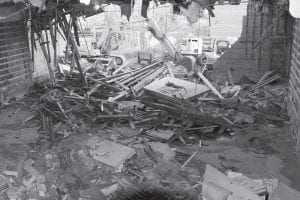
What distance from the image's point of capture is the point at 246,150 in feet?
32.6

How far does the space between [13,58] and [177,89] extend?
7.41m

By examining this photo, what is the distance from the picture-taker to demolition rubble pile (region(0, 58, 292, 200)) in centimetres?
728

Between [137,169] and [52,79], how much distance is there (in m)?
9.12

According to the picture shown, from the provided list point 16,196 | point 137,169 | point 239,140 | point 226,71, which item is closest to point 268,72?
point 226,71

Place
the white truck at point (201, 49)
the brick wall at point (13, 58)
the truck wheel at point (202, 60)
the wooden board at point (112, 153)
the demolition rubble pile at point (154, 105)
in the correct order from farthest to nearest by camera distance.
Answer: the white truck at point (201, 49) → the truck wheel at point (202, 60) → the brick wall at point (13, 58) → the demolition rubble pile at point (154, 105) → the wooden board at point (112, 153)


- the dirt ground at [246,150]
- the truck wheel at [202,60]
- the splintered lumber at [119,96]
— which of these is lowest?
the dirt ground at [246,150]

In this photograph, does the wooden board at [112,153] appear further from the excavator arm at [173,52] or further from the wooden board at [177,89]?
the excavator arm at [173,52]

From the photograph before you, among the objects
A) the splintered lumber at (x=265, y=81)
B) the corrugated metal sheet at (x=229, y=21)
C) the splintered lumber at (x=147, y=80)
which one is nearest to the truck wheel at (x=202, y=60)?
the corrugated metal sheet at (x=229, y=21)

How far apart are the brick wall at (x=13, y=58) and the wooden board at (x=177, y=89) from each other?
19.7 feet

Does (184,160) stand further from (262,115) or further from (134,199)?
(262,115)

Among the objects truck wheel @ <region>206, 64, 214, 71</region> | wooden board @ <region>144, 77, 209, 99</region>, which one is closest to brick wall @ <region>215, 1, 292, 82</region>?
truck wheel @ <region>206, 64, 214, 71</region>

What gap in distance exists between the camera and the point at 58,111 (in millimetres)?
12219

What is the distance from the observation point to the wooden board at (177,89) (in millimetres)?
13758

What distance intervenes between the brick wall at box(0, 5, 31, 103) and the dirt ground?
3.40 metres
